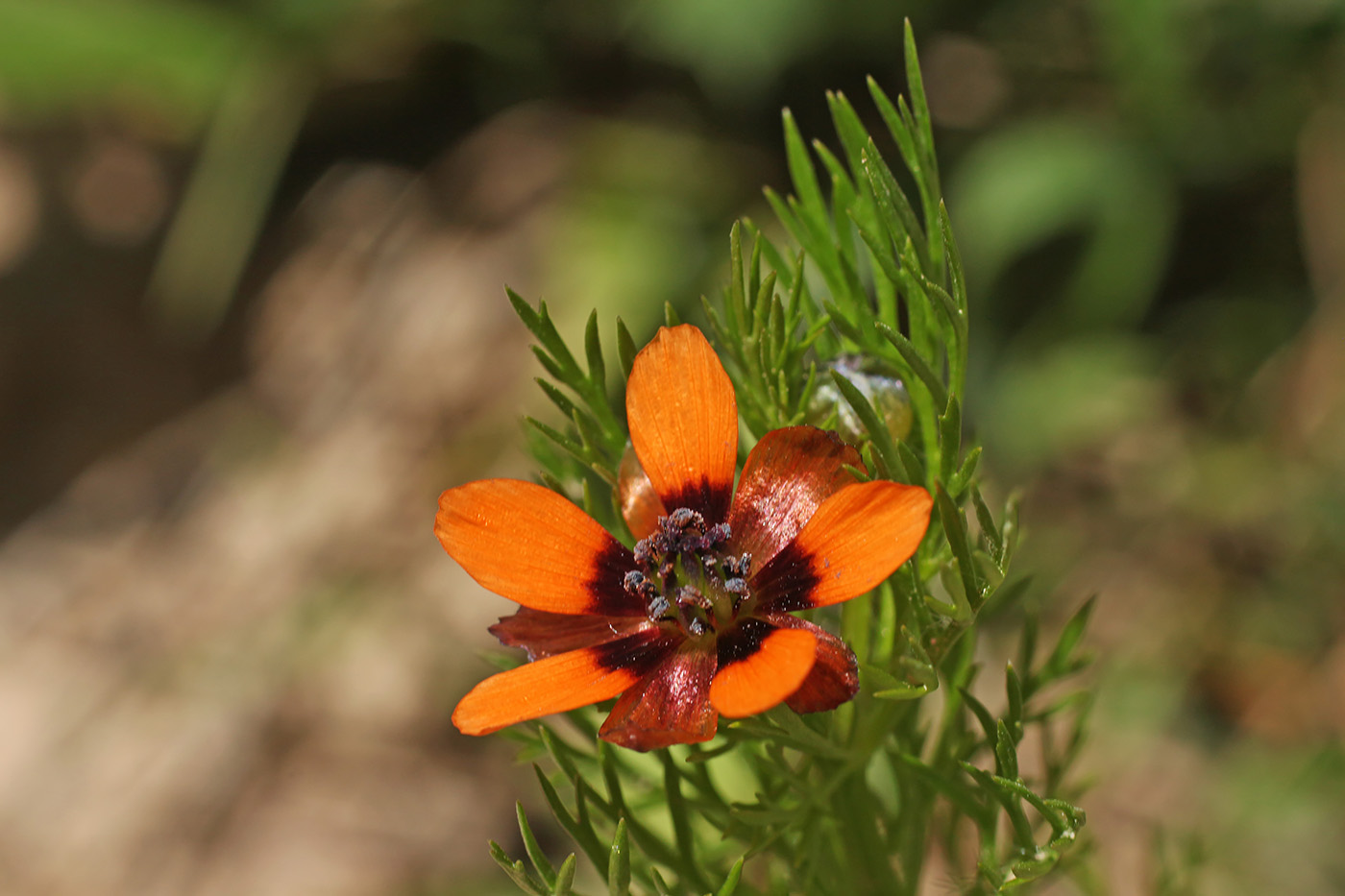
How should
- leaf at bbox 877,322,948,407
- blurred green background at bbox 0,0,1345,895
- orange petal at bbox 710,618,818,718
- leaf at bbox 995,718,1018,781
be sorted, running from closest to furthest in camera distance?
orange petal at bbox 710,618,818,718, leaf at bbox 877,322,948,407, leaf at bbox 995,718,1018,781, blurred green background at bbox 0,0,1345,895

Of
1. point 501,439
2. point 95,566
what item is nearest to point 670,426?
point 501,439

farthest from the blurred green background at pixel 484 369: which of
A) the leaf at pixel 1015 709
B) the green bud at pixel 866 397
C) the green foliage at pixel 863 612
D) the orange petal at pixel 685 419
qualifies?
the orange petal at pixel 685 419

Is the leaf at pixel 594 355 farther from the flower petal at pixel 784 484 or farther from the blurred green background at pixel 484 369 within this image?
the blurred green background at pixel 484 369

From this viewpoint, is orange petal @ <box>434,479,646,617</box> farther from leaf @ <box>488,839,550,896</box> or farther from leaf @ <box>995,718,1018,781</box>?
leaf @ <box>995,718,1018,781</box>

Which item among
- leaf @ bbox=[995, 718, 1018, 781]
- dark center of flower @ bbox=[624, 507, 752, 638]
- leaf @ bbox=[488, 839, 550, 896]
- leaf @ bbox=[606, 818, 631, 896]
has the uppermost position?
dark center of flower @ bbox=[624, 507, 752, 638]

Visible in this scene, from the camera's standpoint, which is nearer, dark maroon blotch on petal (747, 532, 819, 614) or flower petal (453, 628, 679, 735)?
flower petal (453, 628, 679, 735)

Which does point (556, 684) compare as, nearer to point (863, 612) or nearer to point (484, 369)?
point (863, 612)

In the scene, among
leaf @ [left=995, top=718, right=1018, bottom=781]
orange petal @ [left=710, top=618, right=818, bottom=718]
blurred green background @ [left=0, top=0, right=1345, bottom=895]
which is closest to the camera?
orange petal @ [left=710, top=618, right=818, bottom=718]

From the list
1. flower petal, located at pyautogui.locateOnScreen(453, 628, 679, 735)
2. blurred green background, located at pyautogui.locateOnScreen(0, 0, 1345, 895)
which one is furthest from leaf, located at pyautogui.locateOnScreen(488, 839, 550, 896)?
blurred green background, located at pyautogui.locateOnScreen(0, 0, 1345, 895)
